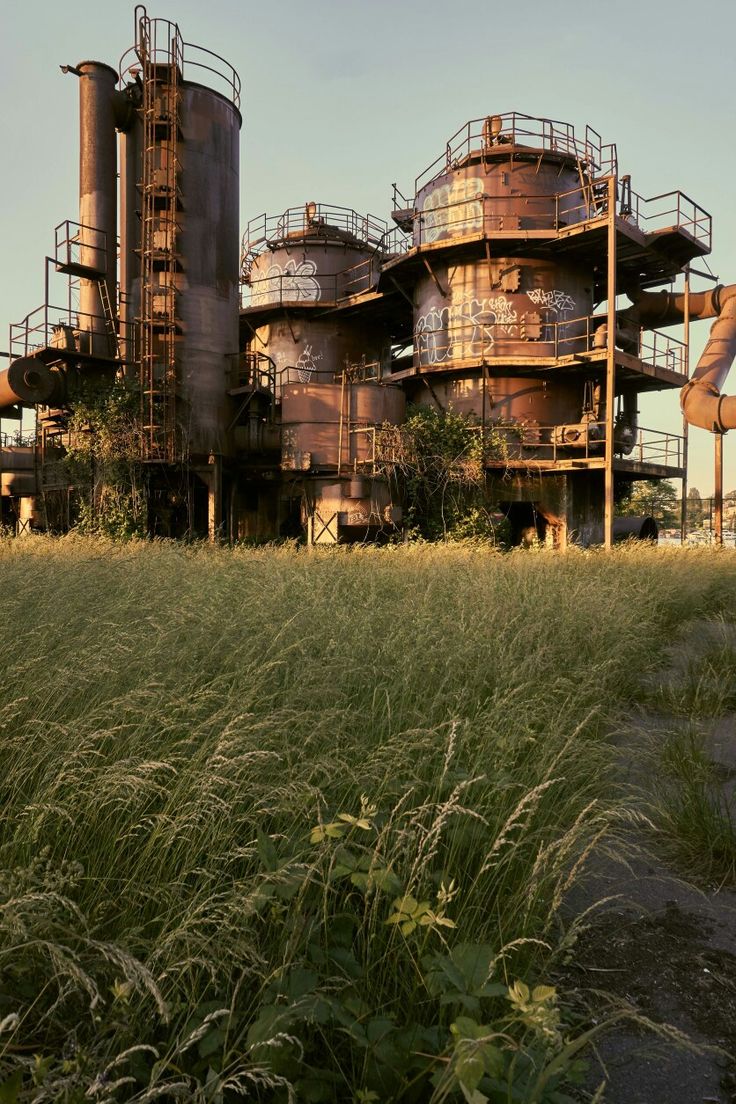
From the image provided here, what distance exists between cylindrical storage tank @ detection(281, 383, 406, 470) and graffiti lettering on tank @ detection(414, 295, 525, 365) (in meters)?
3.72

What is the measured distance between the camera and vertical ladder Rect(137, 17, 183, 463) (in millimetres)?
19875

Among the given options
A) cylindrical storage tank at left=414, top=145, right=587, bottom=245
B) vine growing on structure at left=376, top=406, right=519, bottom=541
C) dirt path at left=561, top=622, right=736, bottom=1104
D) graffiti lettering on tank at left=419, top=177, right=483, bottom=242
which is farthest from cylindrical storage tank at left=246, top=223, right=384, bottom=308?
dirt path at left=561, top=622, right=736, bottom=1104

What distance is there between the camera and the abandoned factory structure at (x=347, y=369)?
19938mm

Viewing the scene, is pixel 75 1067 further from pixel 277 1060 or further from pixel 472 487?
pixel 472 487

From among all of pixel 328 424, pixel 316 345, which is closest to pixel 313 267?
pixel 316 345

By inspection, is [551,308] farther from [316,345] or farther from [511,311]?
[316,345]

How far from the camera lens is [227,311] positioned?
843 inches

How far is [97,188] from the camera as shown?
2041 cm

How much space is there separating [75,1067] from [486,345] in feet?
72.8

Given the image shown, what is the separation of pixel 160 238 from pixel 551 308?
12.2 m

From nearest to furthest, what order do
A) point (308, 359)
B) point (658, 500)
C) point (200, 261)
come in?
point (200, 261), point (308, 359), point (658, 500)

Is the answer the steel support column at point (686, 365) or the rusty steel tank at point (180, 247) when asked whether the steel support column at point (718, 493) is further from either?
the rusty steel tank at point (180, 247)

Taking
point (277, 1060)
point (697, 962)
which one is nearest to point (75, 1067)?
point (277, 1060)

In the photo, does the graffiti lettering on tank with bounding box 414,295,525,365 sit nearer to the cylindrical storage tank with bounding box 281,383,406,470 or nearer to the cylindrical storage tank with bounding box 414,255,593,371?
the cylindrical storage tank with bounding box 414,255,593,371
